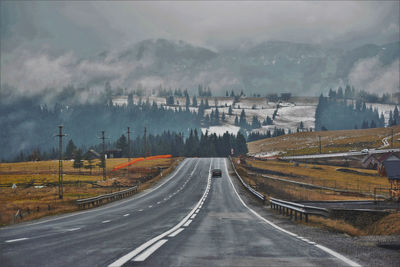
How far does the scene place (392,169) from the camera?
58.6 metres

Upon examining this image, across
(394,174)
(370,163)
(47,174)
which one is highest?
(394,174)

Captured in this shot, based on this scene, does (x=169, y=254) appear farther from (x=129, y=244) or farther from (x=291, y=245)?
(x=291, y=245)

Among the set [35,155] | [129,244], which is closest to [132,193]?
[129,244]

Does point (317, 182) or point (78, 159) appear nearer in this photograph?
point (317, 182)

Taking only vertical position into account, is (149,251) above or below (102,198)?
above

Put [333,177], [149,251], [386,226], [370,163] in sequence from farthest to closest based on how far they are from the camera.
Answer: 1. [370,163]
2. [333,177]
3. [386,226]
4. [149,251]

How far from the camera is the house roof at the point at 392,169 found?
185 feet

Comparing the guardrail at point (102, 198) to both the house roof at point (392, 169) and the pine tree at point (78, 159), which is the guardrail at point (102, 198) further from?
the pine tree at point (78, 159)

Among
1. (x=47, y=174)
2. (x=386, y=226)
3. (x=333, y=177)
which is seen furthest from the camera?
(x=47, y=174)

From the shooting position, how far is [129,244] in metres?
10.4

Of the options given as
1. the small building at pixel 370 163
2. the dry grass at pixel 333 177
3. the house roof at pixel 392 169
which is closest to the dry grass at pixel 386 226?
the house roof at pixel 392 169

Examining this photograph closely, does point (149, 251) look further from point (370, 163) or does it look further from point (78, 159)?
point (78, 159)

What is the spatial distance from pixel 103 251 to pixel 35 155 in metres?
195

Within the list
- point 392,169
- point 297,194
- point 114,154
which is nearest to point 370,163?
point 392,169
